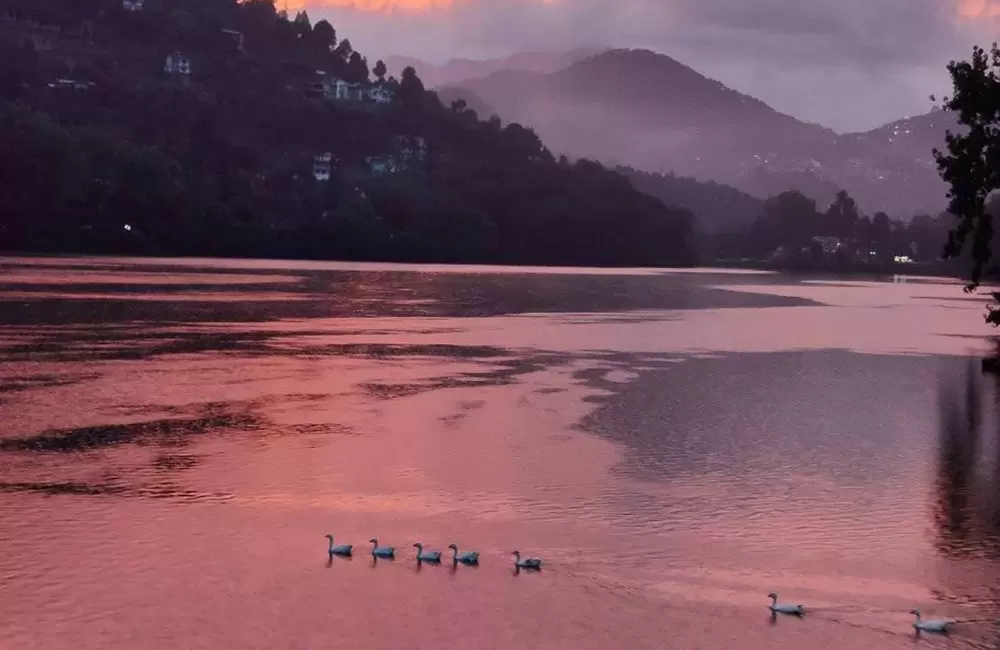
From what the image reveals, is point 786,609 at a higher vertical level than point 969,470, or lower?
lower

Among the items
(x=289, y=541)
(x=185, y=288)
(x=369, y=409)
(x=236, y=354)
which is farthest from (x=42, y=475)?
(x=185, y=288)

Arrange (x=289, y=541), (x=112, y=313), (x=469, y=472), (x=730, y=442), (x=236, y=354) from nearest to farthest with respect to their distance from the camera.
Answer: (x=289, y=541) < (x=469, y=472) < (x=730, y=442) < (x=236, y=354) < (x=112, y=313)

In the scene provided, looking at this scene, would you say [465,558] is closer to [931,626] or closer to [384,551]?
[384,551]

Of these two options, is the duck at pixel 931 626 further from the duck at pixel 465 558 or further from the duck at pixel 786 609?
the duck at pixel 465 558

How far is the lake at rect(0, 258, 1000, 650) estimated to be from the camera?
2441 centimetres

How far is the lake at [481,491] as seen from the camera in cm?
2441

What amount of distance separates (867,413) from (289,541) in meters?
29.6

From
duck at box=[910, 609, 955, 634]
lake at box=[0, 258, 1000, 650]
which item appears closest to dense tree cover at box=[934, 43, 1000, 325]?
lake at box=[0, 258, 1000, 650]

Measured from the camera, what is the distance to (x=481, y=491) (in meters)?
34.6

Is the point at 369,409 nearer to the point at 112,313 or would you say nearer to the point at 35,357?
the point at 35,357

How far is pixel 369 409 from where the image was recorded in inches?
1895

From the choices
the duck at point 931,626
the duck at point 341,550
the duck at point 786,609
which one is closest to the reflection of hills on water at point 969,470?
the duck at point 931,626

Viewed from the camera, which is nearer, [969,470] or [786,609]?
[786,609]

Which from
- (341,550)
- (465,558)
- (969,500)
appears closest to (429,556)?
(465,558)
